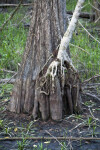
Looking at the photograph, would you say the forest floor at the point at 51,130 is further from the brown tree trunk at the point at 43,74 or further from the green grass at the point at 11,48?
the green grass at the point at 11,48

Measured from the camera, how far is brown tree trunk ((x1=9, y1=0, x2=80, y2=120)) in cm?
380

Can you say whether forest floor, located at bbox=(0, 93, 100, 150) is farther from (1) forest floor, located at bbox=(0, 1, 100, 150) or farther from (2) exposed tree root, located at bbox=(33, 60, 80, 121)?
(2) exposed tree root, located at bbox=(33, 60, 80, 121)

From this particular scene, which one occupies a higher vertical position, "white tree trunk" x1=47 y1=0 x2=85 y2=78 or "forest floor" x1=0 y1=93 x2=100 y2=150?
"white tree trunk" x1=47 y1=0 x2=85 y2=78

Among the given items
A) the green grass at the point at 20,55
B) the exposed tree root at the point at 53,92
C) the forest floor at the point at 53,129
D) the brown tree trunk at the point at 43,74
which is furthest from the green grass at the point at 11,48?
the exposed tree root at the point at 53,92

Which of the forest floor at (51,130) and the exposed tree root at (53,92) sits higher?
the exposed tree root at (53,92)

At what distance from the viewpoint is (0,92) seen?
514 centimetres

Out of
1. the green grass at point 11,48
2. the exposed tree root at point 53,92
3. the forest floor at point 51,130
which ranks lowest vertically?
the forest floor at point 51,130

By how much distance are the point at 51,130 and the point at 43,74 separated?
805 millimetres

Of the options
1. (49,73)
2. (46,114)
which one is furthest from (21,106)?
(49,73)

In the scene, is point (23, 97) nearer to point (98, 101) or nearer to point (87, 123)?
point (87, 123)

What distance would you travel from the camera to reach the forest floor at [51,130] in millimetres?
3088

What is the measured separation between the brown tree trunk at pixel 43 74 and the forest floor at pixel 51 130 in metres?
0.15

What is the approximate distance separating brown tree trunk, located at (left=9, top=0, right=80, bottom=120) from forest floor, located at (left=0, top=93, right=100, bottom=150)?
152 millimetres

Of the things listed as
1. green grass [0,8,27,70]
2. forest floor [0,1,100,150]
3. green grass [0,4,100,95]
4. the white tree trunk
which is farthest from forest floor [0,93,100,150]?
green grass [0,8,27,70]
